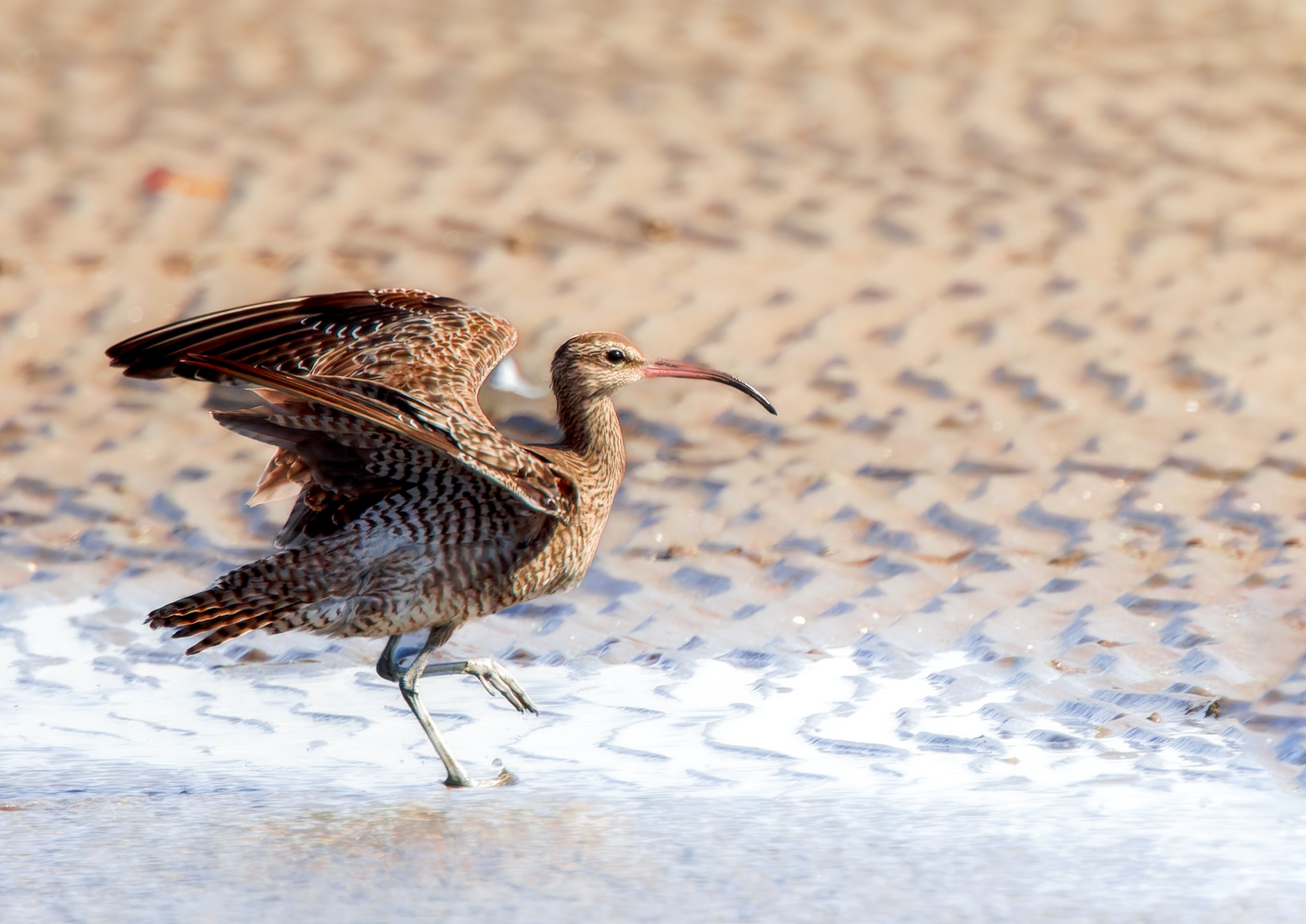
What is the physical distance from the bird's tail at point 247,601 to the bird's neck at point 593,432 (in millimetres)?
777

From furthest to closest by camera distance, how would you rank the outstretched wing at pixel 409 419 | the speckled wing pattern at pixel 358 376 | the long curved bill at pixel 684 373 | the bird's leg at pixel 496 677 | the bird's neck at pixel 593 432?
1. the long curved bill at pixel 684 373
2. the bird's neck at pixel 593 432
3. the bird's leg at pixel 496 677
4. the speckled wing pattern at pixel 358 376
5. the outstretched wing at pixel 409 419

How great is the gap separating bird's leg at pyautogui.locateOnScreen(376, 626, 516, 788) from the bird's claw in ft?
0.41

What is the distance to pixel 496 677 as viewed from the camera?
4551 millimetres

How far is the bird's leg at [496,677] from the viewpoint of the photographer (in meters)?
4.53

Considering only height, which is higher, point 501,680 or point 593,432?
point 593,432

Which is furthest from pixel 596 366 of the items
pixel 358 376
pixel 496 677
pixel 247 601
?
pixel 247 601

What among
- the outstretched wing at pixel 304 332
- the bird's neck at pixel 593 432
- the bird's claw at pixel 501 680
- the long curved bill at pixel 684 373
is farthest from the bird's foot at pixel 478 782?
the long curved bill at pixel 684 373

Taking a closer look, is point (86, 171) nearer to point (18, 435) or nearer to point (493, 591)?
point (18, 435)

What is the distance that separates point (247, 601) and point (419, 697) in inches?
19.7

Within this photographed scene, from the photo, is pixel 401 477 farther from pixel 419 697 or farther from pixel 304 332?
pixel 304 332

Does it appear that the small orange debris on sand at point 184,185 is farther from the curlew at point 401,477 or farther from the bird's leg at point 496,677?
the bird's leg at point 496,677

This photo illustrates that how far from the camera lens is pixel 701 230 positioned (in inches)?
303

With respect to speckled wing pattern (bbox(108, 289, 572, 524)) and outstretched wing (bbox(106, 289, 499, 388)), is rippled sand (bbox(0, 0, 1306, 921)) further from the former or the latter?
outstretched wing (bbox(106, 289, 499, 388))

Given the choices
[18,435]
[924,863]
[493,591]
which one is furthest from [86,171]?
[924,863]
